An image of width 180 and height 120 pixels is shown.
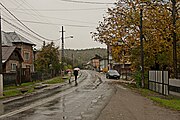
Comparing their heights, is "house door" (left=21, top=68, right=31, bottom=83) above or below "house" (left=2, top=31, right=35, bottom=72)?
below

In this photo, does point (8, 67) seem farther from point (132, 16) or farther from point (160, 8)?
point (160, 8)

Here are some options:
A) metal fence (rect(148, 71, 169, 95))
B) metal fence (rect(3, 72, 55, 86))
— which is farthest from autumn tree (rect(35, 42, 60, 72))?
metal fence (rect(148, 71, 169, 95))

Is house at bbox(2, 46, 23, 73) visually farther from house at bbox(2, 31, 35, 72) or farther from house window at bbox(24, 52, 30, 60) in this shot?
house window at bbox(24, 52, 30, 60)

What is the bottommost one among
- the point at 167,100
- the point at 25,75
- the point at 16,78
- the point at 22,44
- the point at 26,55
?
the point at 167,100

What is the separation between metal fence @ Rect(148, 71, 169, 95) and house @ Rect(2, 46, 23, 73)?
781 inches

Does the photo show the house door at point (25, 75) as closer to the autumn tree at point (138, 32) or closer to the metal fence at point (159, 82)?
the autumn tree at point (138, 32)

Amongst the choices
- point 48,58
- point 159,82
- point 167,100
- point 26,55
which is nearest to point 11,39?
point 26,55

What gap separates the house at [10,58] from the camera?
4278cm

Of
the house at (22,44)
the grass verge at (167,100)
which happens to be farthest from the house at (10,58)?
the grass verge at (167,100)

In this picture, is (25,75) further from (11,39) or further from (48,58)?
(11,39)

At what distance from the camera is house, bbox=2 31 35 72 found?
5981cm

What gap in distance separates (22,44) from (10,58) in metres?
15.7

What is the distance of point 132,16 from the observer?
32.9 metres

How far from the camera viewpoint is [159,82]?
87.2 feet
